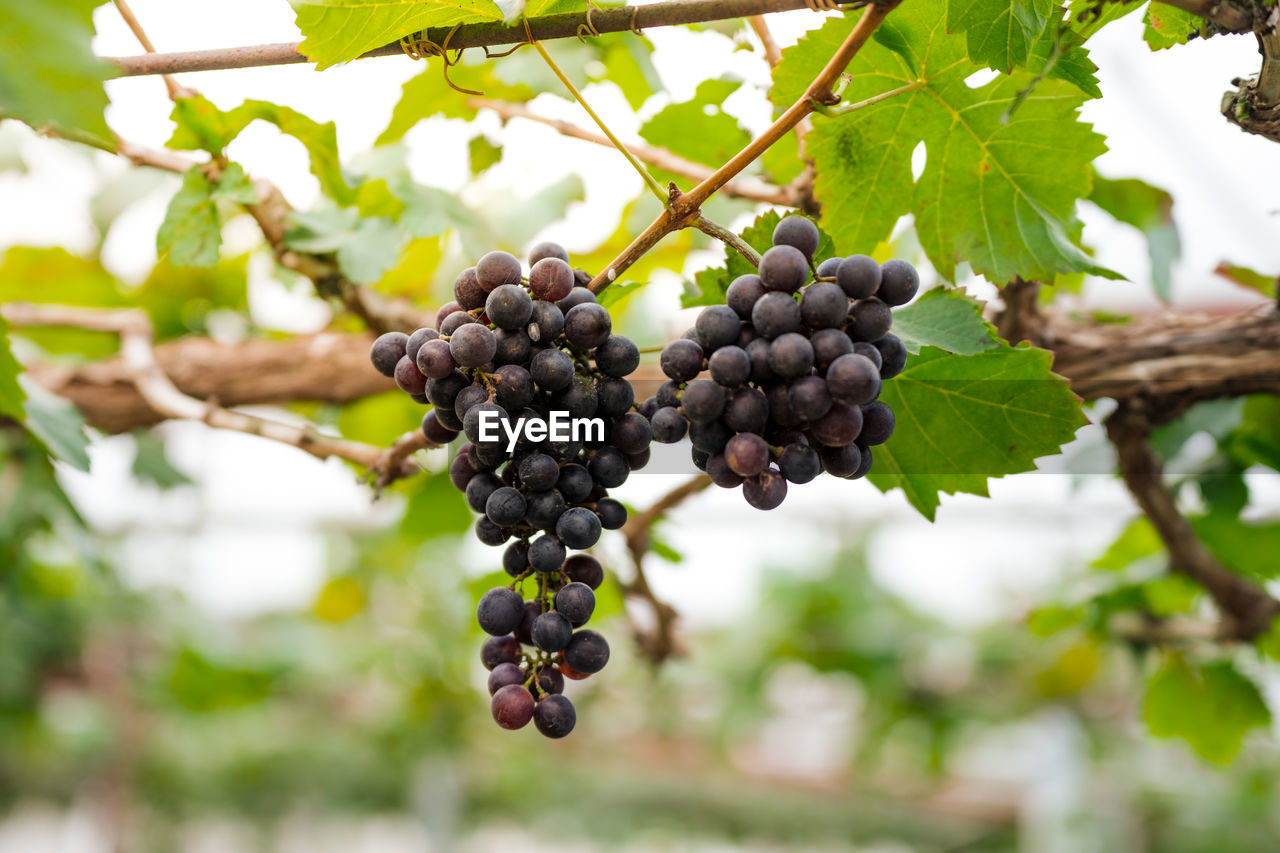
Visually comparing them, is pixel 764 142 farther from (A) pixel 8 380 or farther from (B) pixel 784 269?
(A) pixel 8 380

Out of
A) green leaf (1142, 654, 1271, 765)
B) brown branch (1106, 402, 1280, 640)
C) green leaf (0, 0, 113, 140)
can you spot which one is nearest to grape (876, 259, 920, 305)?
green leaf (0, 0, 113, 140)

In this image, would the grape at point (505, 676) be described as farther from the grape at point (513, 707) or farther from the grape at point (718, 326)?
the grape at point (718, 326)

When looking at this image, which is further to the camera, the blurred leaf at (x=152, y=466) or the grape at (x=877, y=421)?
the blurred leaf at (x=152, y=466)

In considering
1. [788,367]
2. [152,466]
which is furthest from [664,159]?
[152,466]

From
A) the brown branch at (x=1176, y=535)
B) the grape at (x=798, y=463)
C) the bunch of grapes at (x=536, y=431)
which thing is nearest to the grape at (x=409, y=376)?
the bunch of grapes at (x=536, y=431)

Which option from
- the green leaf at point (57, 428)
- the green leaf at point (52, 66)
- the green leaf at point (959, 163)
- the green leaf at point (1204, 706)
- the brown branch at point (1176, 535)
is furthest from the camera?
the green leaf at point (1204, 706)

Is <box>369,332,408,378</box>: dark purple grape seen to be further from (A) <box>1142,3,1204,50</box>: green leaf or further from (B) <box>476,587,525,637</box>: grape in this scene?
(A) <box>1142,3,1204,50</box>: green leaf
